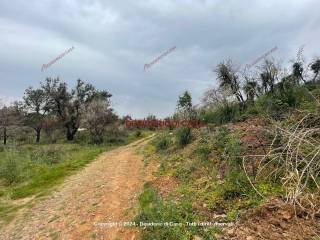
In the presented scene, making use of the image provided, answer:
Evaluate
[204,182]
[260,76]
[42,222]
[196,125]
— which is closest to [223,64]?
[260,76]

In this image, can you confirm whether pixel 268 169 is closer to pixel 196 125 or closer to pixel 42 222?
pixel 42 222

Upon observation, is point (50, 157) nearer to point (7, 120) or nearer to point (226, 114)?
point (226, 114)

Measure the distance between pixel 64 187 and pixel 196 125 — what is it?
11.0m

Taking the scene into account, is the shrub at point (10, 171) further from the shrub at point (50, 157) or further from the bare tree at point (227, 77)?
the bare tree at point (227, 77)

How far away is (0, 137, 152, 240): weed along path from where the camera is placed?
23.7ft

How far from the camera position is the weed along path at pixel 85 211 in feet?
23.7

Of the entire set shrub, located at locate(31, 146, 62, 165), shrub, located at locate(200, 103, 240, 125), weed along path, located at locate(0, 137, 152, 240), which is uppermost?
shrub, located at locate(200, 103, 240, 125)

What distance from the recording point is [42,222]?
8320mm

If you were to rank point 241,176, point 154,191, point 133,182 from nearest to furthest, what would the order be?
1. point 241,176
2. point 154,191
3. point 133,182

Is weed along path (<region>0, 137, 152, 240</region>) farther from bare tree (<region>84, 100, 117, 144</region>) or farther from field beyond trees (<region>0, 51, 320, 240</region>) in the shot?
bare tree (<region>84, 100, 117, 144</region>)

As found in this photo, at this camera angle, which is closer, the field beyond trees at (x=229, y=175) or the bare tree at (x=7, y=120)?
the field beyond trees at (x=229, y=175)

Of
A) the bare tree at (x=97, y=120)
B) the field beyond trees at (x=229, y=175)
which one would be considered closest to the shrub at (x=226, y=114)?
the field beyond trees at (x=229, y=175)

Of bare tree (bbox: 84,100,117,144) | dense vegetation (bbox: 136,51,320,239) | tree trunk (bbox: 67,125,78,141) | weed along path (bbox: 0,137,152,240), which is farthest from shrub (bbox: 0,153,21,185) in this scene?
tree trunk (bbox: 67,125,78,141)

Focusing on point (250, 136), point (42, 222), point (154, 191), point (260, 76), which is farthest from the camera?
point (260, 76)
